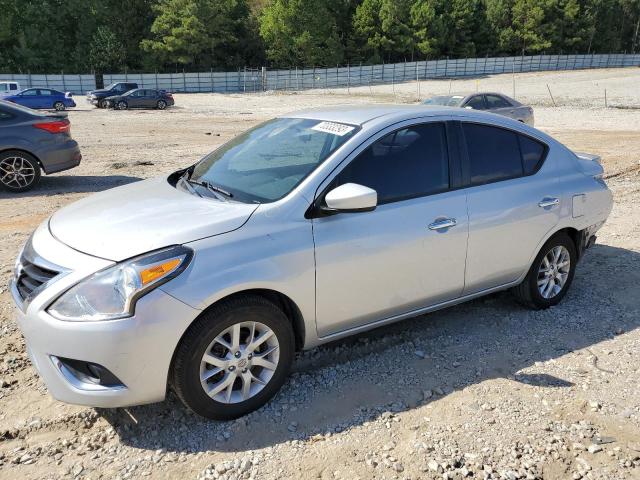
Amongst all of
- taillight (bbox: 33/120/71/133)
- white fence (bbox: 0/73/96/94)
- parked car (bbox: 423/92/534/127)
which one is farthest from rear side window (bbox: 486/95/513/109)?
white fence (bbox: 0/73/96/94)

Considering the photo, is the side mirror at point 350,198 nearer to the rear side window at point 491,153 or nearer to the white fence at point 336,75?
the rear side window at point 491,153

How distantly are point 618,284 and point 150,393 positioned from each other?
4503 millimetres

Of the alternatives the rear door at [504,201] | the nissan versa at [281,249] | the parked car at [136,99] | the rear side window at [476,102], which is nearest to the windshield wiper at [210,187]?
the nissan versa at [281,249]

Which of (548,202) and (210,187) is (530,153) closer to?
(548,202)

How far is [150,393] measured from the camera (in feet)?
9.69

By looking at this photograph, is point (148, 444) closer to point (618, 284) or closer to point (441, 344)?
point (441, 344)

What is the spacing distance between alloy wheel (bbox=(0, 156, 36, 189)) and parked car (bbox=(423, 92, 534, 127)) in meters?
9.74

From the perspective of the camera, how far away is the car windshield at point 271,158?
141 inches

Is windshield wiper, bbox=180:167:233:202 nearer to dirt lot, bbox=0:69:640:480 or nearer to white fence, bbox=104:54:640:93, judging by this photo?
dirt lot, bbox=0:69:640:480

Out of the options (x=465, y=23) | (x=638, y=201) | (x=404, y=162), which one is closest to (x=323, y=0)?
(x=465, y=23)

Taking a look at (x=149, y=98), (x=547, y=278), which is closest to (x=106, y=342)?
(x=547, y=278)

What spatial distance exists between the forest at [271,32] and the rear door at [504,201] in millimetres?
65976

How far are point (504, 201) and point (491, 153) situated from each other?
380 millimetres

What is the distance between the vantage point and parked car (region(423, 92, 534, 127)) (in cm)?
1479
